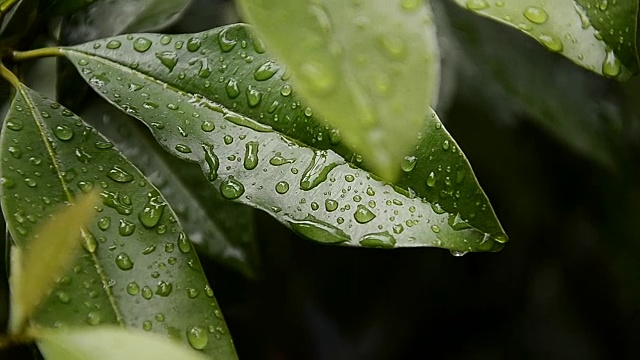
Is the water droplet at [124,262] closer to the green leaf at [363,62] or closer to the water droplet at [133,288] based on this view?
the water droplet at [133,288]

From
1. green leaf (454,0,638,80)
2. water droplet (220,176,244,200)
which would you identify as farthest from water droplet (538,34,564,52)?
water droplet (220,176,244,200)

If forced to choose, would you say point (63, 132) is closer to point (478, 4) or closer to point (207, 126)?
point (207, 126)

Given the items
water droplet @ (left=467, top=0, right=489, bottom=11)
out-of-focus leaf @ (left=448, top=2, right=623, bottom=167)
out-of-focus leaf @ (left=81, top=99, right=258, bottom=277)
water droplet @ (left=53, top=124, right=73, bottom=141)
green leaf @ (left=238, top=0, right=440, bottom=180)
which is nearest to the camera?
green leaf @ (left=238, top=0, right=440, bottom=180)

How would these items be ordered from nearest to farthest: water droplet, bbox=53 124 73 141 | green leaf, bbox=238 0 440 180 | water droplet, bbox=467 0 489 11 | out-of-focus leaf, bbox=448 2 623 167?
green leaf, bbox=238 0 440 180, water droplet, bbox=467 0 489 11, water droplet, bbox=53 124 73 141, out-of-focus leaf, bbox=448 2 623 167

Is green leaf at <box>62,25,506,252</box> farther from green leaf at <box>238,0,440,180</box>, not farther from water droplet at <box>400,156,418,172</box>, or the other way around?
green leaf at <box>238,0,440,180</box>

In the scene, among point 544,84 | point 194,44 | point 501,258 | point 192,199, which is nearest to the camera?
point 194,44

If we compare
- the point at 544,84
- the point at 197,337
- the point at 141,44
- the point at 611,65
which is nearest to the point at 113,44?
the point at 141,44
